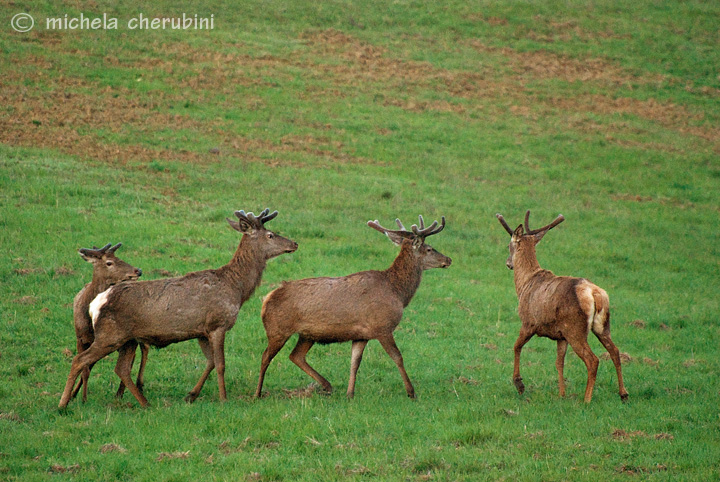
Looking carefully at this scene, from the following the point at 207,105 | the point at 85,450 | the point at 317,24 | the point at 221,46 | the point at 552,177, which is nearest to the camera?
the point at 85,450

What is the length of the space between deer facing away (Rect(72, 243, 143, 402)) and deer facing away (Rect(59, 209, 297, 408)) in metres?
0.51

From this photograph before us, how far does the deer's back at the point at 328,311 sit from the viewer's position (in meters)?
11.0

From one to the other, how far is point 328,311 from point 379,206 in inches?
463

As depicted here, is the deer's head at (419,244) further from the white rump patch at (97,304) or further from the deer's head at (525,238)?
the white rump patch at (97,304)

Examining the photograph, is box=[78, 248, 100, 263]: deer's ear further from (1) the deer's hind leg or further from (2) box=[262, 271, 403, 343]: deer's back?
(1) the deer's hind leg

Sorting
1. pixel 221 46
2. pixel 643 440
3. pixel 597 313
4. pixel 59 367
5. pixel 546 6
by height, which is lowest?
pixel 59 367

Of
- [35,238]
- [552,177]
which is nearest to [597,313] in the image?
[35,238]

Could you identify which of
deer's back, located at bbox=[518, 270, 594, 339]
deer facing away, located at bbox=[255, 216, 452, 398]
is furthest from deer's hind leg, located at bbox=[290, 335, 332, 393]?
deer's back, located at bbox=[518, 270, 594, 339]

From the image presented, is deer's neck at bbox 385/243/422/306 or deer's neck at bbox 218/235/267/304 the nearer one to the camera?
deer's neck at bbox 218/235/267/304

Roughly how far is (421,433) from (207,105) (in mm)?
22543

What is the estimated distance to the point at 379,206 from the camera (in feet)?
73.9

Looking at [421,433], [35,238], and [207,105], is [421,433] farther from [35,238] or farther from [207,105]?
[207,105]

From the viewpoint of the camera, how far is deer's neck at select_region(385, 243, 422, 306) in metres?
11.8

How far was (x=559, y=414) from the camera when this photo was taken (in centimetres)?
973
